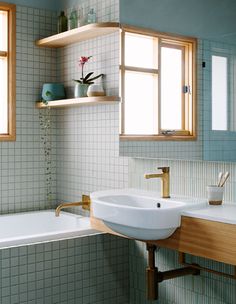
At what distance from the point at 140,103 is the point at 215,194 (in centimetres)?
98

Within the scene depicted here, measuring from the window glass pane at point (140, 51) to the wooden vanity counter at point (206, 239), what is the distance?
1.19m

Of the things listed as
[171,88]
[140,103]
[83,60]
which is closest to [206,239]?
[171,88]

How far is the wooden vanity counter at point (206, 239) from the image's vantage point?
7.39 ft

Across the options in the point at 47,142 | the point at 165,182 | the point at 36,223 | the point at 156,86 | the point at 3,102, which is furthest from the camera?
the point at 47,142

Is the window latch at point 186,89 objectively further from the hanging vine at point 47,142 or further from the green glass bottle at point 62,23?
the hanging vine at point 47,142

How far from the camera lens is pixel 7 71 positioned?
4.07 metres

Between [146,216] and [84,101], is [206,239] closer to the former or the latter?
[146,216]

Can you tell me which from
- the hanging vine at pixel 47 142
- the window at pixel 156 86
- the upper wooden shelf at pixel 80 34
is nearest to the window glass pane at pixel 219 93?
the window at pixel 156 86

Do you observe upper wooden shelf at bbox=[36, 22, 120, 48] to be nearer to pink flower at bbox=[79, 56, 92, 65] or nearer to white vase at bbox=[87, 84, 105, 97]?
pink flower at bbox=[79, 56, 92, 65]

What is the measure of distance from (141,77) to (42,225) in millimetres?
1500

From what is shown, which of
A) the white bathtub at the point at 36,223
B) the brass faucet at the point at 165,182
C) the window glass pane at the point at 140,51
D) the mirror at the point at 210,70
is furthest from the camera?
the white bathtub at the point at 36,223

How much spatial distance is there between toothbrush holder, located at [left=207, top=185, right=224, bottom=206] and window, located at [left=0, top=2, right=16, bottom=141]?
76.0 inches

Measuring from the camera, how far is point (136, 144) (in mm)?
3305

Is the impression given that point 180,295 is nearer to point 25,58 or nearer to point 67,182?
point 67,182
